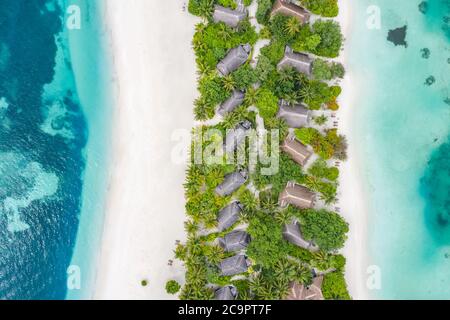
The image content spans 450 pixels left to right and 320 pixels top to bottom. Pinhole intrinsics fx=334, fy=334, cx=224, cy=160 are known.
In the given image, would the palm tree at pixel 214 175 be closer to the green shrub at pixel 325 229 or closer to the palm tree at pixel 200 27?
the green shrub at pixel 325 229

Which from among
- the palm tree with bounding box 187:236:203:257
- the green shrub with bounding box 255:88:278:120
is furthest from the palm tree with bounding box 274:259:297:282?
the green shrub with bounding box 255:88:278:120

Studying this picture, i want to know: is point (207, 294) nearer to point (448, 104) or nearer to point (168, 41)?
point (168, 41)

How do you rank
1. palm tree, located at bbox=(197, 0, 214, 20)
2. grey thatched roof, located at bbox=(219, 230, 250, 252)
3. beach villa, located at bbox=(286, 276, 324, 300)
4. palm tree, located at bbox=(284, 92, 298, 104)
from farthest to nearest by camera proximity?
palm tree, located at bbox=(197, 0, 214, 20), grey thatched roof, located at bbox=(219, 230, 250, 252), palm tree, located at bbox=(284, 92, 298, 104), beach villa, located at bbox=(286, 276, 324, 300)

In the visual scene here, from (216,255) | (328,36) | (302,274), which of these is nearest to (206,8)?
(328,36)

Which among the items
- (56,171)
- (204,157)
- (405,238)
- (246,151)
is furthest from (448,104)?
(56,171)

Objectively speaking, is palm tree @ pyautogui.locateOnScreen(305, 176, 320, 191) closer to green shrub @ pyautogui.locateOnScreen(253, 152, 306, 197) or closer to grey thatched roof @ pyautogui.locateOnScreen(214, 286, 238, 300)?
green shrub @ pyautogui.locateOnScreen(253, 152, 306, 197)
